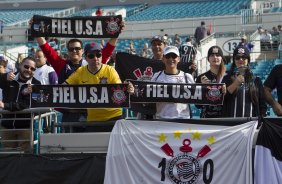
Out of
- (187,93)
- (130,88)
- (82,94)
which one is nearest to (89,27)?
(82,94)

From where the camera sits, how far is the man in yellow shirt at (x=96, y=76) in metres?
7.44

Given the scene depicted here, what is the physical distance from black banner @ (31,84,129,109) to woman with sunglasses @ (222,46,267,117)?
1.34 meters

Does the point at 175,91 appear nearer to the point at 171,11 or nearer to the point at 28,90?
the point at 28,90

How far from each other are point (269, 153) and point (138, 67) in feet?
7.76

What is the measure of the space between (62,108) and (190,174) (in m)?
1.76

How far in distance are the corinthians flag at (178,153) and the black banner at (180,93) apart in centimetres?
28

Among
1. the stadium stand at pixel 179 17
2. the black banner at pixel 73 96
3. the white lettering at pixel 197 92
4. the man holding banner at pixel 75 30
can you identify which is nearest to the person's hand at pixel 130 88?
the black banner at pixel 73 96

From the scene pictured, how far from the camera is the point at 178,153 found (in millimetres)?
6934

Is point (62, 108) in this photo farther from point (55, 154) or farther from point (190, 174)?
point (190, 174)

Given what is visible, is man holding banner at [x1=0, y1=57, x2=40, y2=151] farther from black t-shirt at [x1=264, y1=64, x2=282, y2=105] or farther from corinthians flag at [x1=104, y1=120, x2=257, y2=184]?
black t-shirt at [x1=264, y1=64, x2=282, y2=105]

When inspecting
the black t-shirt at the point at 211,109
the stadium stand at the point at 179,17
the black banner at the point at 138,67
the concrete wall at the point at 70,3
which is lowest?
the black t-shirt at the point at 211,109

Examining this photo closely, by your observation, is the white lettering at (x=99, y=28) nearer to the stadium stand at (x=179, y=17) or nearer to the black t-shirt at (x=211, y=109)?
the black t-shirt at (x=211, y=109)

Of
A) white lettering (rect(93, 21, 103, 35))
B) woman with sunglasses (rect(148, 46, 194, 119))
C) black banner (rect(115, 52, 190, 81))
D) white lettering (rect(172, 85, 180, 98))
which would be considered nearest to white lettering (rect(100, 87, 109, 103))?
woman with sunglasses (rect(148, 46, 194, 119))

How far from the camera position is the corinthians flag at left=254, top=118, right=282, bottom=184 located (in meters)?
6.67
